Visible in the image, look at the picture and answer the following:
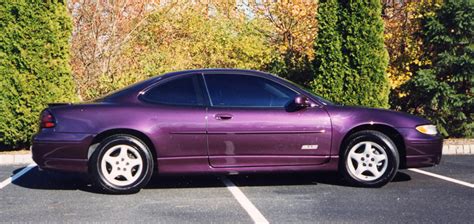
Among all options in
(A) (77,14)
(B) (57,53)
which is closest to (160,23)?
(A) (77,14)

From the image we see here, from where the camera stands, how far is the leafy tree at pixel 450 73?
1038cm

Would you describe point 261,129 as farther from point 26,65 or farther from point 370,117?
point 26,65

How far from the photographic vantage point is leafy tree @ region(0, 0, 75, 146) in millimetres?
9180

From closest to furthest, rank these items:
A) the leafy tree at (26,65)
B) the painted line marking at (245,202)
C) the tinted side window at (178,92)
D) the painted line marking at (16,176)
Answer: the painted line marking at (245,202) → the tinted side window at (178,92) → the painted line marking at (16,176) → the leafy tree at (26,65)

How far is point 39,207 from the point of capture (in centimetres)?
534

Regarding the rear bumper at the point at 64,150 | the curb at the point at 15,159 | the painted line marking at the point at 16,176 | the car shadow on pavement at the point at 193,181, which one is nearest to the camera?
the rear bumper at the point at 64,150

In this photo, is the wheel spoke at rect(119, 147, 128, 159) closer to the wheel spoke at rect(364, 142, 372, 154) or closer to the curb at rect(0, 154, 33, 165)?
the wheel spoke at rect(364, 142, 372, 154)

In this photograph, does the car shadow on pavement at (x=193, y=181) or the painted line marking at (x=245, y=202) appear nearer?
the painted line marking at (x=245, y=202)

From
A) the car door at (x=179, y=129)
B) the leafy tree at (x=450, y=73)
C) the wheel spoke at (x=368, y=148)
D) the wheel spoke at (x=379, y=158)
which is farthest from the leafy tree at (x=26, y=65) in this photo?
the leafy tree at (x=450, y=73)

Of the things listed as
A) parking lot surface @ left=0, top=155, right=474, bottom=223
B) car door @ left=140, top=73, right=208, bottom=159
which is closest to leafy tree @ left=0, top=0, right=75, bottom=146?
parking lot surface @ left=0, top=155, right=474, bottom=223

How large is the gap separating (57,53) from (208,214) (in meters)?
5.77

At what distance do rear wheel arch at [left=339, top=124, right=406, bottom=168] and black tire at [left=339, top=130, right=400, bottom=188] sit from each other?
0.11 feet

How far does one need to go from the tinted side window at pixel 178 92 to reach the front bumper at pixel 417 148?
240 centimetres

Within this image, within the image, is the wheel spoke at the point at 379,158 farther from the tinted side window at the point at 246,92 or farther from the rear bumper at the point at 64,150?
the rear bumper at the point at 64,150
